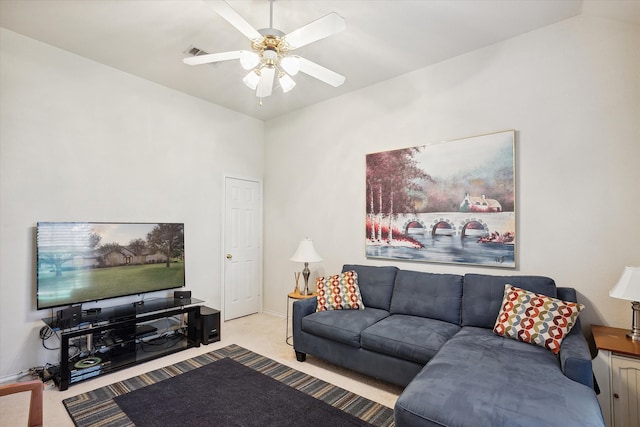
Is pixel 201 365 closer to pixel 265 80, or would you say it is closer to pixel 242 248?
pixel 242 248

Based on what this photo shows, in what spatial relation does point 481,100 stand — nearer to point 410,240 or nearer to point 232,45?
point 410,240

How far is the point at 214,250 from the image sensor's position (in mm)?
4465

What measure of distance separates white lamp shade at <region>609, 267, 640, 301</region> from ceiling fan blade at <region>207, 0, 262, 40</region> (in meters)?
3.00

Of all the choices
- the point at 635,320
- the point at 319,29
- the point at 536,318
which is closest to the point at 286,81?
the point at 319,29

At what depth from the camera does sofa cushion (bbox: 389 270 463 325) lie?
9.57 feet


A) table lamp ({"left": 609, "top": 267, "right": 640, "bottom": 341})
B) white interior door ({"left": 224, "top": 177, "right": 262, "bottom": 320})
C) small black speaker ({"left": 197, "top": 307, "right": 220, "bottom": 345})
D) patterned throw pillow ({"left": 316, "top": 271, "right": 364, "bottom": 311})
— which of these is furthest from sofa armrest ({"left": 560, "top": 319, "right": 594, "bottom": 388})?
white interior door ({"left": 224, "top": 177, "right": 262, "bottom": 320})

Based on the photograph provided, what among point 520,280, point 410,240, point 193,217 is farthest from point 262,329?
point 520,280

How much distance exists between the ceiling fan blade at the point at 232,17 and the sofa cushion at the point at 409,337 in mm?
2442

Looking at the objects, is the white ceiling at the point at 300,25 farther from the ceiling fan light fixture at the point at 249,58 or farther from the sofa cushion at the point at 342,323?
the sofa cushion at the point at 342,323

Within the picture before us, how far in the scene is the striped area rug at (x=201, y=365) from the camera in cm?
226

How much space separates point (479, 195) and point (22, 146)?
425 cm

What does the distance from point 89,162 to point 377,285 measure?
128 inches

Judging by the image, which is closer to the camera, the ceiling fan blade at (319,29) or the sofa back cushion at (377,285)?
the ceiling fan blade at (319,29)

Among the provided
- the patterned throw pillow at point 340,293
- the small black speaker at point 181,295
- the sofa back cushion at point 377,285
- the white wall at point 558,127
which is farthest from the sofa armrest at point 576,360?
the small black speaker at point 181,295
